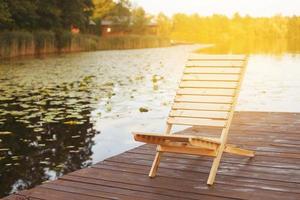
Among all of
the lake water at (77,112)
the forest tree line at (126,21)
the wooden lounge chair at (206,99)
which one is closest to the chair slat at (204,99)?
the wooden lounge chair at (206,99)

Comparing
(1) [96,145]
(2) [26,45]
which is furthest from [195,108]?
(2) [26,45]

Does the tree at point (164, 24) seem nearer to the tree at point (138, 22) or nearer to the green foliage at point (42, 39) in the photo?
the tree at point (138, 22)

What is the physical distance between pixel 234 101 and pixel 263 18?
12610cm

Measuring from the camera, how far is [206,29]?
5369 inches

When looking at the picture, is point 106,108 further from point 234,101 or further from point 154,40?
point 154,40

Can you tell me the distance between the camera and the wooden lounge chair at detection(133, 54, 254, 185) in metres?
4.25

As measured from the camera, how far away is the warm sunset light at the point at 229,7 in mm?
108756

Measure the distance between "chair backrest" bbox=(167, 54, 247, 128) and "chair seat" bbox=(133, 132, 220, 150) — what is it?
359 millimetres

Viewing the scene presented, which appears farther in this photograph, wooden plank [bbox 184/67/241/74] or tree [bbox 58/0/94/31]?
tree [bbox 58/0/94/31]

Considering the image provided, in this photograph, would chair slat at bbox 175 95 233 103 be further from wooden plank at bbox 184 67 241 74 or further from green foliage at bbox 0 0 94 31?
green foliage at bbox 0 0 94 31

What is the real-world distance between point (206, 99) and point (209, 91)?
3.7 inches

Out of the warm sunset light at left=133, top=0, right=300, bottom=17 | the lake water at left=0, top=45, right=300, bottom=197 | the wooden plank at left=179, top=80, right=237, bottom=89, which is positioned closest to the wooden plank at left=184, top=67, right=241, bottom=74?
the wooden plank at left=179, top=80, right=237, bottom=89

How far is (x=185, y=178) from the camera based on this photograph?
416cm

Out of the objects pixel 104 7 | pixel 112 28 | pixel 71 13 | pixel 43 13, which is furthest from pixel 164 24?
pixel 43 13
